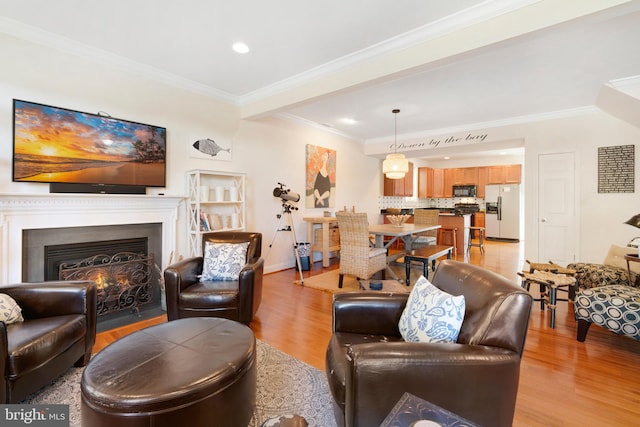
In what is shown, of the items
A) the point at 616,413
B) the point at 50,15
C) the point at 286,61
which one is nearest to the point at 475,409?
the point at 616,413

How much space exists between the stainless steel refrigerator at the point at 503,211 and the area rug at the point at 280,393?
8.36 m

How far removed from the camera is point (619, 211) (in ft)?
13.8

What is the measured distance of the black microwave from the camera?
8.92m

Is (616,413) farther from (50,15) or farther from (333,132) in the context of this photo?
(333,132)

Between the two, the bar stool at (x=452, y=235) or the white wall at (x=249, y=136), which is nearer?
the white wall at (x=249, y=136)

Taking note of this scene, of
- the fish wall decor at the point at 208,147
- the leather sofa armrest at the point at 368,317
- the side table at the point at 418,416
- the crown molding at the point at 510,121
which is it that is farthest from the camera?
the crown molding at the point at 510,121

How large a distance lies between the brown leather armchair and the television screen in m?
1.18

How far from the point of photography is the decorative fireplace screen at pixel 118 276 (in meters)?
2.88

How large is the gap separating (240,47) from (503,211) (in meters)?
8.43

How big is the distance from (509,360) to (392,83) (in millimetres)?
3227

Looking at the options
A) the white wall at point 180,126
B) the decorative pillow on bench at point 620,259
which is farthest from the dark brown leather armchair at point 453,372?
the white wall at point 180,126

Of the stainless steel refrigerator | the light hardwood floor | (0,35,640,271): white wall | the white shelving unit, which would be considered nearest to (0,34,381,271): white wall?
(0,35,640,271): white wall

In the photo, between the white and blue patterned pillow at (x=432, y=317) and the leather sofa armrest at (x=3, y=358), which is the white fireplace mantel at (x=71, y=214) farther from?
the white and blue patterned pillow at (x=432, y=317)

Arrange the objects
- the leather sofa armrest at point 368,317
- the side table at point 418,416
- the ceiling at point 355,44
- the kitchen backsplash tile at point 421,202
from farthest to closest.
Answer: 1. the kitchen backsplash tile at point 421,202
2. the ceiling at point 355,44
3. the leather sofa armrest at point 368,317
4. the side table at point 418,416
